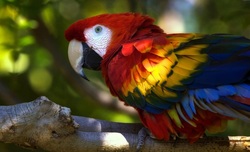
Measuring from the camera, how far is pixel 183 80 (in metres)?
1.48

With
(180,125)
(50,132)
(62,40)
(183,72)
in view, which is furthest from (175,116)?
(62,40)

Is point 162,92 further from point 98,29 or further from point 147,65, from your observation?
point 98,29

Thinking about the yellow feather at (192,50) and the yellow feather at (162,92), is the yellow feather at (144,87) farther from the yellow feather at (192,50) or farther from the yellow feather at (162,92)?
the yellow feather at (192,50)

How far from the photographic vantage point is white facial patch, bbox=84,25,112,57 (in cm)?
175

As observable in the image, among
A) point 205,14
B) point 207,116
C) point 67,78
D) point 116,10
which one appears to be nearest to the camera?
point 207,116

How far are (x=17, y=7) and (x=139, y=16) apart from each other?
56cm

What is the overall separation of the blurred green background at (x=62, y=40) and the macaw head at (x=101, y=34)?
1.00 feet

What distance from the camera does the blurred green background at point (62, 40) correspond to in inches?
82.9

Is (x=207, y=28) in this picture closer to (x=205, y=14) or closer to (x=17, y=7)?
(x=205, y=14)

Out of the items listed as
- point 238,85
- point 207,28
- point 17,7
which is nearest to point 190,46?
point 238,85

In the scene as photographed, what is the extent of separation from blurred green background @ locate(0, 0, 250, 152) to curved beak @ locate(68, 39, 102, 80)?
0.29 meters

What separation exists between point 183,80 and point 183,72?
24 mm

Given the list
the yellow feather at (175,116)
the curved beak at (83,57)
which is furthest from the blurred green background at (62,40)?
the yellow feather at (175,116)

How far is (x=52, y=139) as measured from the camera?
1.38 metres
